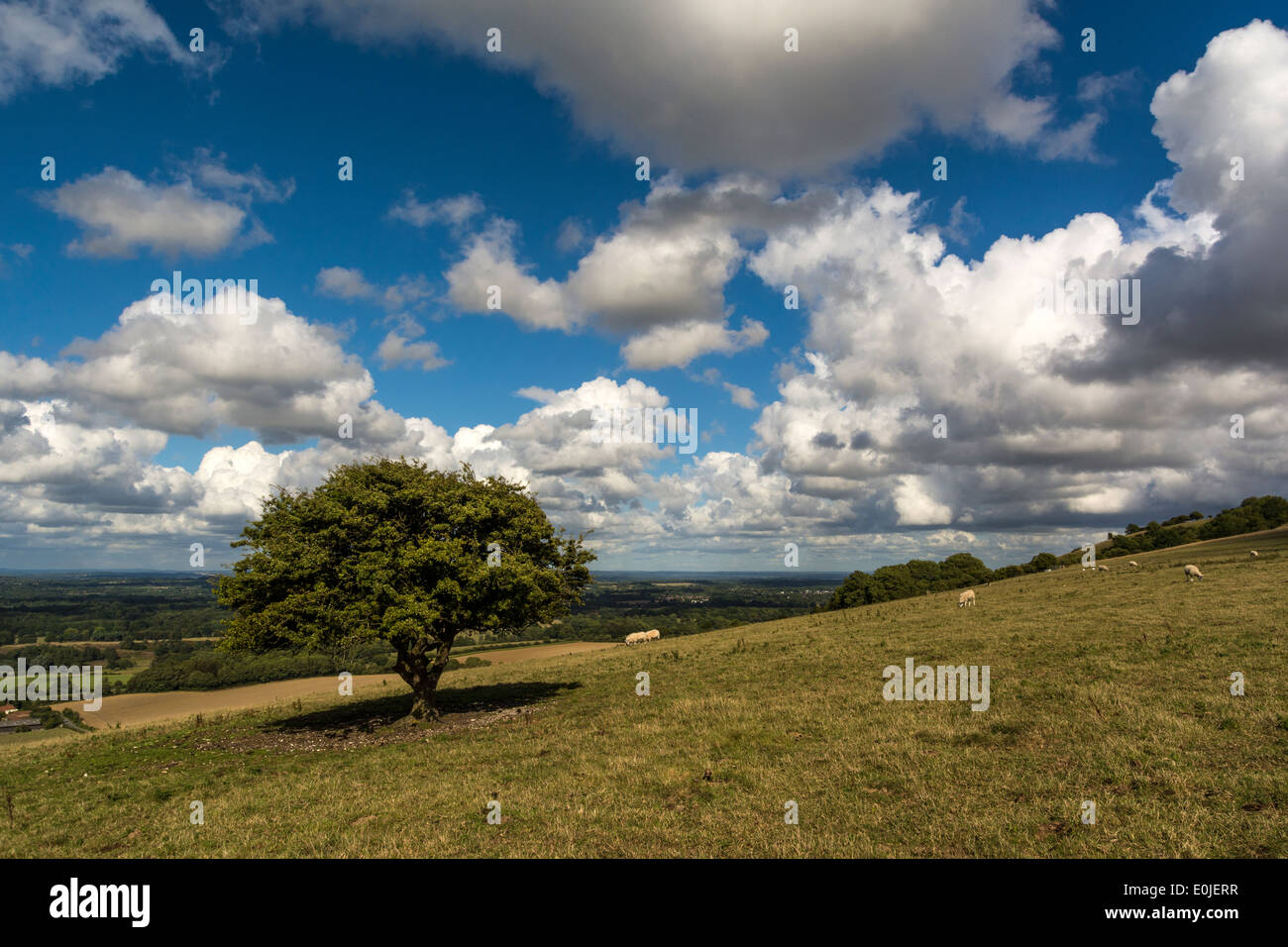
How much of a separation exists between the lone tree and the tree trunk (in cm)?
5

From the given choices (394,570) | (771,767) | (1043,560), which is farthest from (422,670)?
(1043,560)

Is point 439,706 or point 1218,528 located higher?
point 1218,528

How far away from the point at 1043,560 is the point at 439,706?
89.3 meters

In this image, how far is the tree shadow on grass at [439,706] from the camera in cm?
2503

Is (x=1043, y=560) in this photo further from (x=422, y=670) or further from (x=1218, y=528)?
(x=422, y=670)

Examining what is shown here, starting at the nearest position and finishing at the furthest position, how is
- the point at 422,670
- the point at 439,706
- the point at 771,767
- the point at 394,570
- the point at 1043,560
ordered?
1. the point at 771,767
2. the point at 394,570
3. the point at 422,670
4. the point at 439,706
5. the point at 1043,560

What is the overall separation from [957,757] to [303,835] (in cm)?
1490

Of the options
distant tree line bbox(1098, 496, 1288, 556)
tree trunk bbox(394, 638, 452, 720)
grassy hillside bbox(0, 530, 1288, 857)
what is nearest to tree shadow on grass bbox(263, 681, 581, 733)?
grassy hillside bbox(0, 530, 1288, 857)

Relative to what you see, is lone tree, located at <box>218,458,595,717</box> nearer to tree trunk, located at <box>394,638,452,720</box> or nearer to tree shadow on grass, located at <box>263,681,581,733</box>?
tree trunk, located at <box>394,638,452,720</box>

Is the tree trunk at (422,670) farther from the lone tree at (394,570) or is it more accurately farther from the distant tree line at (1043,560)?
the distant tree line at (1043,560)

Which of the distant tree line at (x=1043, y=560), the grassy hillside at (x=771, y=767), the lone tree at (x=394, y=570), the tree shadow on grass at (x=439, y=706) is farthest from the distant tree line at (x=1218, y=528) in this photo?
the lone tree at (x=394, y=570)

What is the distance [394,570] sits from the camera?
68.0 feet

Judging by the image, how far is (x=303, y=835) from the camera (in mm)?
11969
